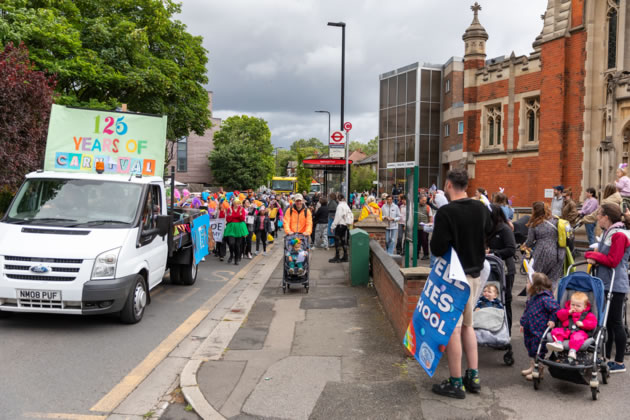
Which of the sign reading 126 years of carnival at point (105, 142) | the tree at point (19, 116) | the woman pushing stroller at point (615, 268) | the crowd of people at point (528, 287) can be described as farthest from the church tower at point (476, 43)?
the woman pushing stroller at point (615, 268)

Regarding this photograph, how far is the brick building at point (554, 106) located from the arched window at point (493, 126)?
0.06 m

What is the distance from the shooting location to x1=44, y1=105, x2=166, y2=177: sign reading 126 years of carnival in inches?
339

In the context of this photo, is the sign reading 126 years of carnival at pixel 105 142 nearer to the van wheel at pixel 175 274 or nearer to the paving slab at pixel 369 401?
the van wheel at pixel 175 274

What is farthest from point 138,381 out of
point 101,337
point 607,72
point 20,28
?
point 607,72

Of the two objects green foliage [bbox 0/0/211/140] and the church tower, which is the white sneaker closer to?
green foliage [bbox 0/0/211/140]

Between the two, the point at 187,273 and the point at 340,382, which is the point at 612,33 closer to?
the point at 187,273

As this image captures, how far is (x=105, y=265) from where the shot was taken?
674 cm

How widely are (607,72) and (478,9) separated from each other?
13.6 metres

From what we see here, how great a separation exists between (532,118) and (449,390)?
91.9 ft

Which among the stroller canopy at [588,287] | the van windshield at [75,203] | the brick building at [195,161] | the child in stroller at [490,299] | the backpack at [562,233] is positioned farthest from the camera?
the brick building at [195,161]

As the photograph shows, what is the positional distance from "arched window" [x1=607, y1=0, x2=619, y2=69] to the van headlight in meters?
23.1

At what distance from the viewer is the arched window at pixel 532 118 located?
2905cm

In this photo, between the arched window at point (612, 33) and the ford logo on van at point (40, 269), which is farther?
the arched window at point (612, 33)

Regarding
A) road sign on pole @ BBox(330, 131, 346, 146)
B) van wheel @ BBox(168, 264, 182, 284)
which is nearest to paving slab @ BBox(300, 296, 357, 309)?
van wheel @ BBox(168, 264, 182, 284)
